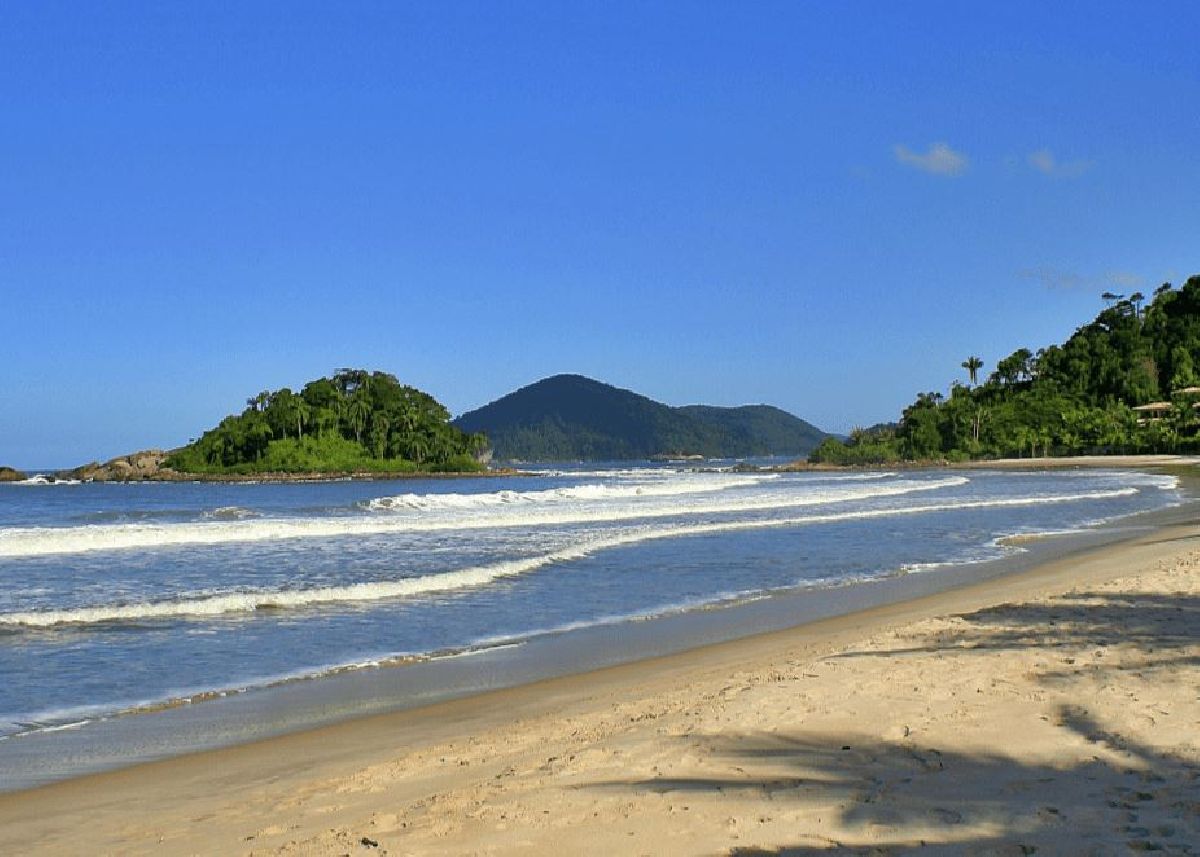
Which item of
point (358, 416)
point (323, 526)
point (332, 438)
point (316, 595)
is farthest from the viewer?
point (358, 416)

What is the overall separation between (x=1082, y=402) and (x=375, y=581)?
13632cm

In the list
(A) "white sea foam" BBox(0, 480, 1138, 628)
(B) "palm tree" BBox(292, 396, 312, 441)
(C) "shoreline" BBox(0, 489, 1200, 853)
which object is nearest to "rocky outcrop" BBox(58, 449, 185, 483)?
(B) "palm tree" BBox(292, 396, 312, 441)

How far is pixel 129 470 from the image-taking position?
141m

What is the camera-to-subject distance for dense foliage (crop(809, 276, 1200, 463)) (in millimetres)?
114562

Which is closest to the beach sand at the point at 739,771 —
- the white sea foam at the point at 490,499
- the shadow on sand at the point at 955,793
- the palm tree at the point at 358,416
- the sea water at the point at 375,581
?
the shadow on sand at the point at 955,793

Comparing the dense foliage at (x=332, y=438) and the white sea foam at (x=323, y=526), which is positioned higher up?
the dense foliage at (x=332, y=438)

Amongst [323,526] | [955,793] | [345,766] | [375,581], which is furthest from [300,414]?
[955,793]

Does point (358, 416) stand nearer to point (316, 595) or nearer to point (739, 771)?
point (316, 595)

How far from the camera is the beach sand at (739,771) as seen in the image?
474cm

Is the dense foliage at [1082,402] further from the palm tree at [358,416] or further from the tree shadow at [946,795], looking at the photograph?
the tree shadow at [946,795]

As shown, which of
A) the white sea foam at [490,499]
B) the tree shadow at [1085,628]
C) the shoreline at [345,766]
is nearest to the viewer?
the shoreline at [345,766]

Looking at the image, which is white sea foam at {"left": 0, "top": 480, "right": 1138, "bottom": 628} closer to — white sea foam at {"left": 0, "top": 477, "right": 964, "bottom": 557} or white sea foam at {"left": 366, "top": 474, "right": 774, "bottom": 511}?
white sea foam at {"left": 0, "top": 477, "right": 964, "bottom": 557}

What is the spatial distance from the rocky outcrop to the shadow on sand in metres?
133

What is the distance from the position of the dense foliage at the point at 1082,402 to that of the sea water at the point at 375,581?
3464 inches
